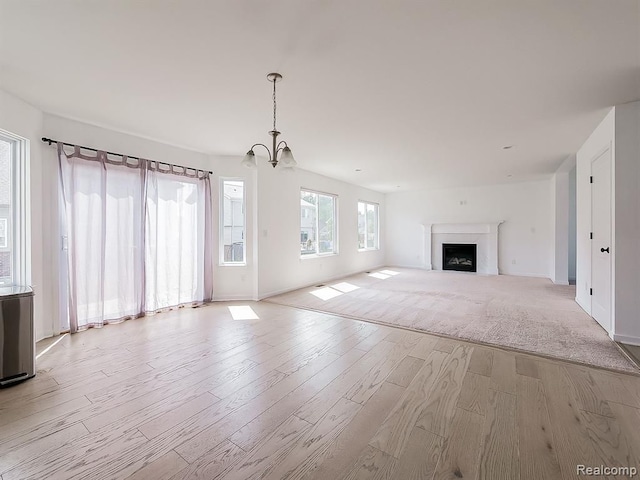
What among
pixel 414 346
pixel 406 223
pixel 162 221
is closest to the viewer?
pixel 414 346

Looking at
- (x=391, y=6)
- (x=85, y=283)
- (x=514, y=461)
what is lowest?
(x=514, y=461)

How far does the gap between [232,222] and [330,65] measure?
3.49m

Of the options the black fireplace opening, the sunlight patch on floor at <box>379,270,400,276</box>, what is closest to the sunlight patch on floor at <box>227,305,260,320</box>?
the sunlight patch on floor at <box>379,270,400,276</box>

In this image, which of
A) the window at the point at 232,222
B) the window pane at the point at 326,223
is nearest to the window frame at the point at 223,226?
the window at the point at 232,222

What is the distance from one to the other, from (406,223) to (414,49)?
25.3 feet

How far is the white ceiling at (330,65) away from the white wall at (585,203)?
0.25 meters

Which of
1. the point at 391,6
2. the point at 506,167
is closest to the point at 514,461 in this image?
the point at 391,6

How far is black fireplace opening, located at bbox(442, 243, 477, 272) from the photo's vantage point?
842 cm

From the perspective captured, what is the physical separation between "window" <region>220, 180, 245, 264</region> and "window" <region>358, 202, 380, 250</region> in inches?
166

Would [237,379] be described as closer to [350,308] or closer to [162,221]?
[350,308]

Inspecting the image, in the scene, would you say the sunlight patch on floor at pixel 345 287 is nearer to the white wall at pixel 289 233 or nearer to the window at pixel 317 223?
the white wall at pixel 289 233

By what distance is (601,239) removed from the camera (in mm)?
3531

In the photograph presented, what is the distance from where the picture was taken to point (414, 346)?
3.03 m

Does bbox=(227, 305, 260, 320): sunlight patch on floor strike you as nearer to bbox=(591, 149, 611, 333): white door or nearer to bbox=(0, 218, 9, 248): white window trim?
bbox=(0, 218, 9, 248): white window trim
